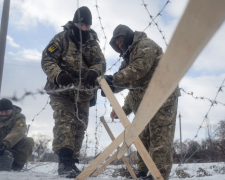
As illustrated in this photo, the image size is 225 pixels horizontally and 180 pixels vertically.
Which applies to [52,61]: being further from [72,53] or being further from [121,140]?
[121,140]

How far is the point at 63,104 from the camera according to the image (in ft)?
7.25

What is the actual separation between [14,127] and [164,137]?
3.27m

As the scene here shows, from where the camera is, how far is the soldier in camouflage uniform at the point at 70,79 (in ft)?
6.45

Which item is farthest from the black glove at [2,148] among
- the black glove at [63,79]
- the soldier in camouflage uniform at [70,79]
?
the black glove at [63,79]

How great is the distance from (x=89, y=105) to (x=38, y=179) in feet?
3.94

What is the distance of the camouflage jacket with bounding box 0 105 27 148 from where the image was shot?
151 inches

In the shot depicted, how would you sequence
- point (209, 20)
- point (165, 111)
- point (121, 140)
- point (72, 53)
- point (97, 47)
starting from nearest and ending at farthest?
point (209, 20) → point (121, 140) → point (165, 111) → point (72, 53) → point (97, 47)

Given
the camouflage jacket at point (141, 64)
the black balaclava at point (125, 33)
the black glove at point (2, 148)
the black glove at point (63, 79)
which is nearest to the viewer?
the black glove at point (63, 79)

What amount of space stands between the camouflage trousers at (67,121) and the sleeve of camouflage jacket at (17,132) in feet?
6.47

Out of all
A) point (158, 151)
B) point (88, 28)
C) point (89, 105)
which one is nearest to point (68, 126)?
point (89, 105)

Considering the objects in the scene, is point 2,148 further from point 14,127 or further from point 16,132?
point 14,127

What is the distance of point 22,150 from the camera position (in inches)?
156

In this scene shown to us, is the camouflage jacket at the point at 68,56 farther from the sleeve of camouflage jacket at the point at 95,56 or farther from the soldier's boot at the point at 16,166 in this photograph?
the soldier's boot at the point at 16,166

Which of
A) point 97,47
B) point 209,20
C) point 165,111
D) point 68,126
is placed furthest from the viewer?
point 97,47
